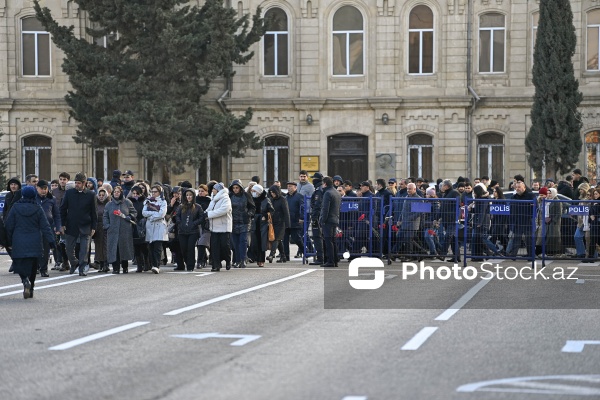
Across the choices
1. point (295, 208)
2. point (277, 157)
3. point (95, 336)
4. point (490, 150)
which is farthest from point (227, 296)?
point (490, 150)

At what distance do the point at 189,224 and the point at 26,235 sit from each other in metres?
5.78

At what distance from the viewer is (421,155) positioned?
149 ft

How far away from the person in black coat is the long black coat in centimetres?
422

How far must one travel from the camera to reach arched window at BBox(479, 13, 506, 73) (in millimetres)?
45062

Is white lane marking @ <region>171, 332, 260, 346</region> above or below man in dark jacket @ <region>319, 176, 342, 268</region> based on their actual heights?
below

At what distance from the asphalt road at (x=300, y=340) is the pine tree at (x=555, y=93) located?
2047 centimetres

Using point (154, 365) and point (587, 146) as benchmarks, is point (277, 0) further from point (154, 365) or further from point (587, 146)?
point (154, 365)

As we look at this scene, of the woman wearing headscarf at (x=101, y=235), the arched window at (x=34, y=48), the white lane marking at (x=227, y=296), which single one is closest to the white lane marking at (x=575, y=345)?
the white lane marking at (x=227, y=296)

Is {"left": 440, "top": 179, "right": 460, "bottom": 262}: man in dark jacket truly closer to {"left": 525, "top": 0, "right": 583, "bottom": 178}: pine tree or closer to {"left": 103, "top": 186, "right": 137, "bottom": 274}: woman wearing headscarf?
{"left": 103, "top": 186, "right": 137, "bottom": 274}: woman wearing headscarf

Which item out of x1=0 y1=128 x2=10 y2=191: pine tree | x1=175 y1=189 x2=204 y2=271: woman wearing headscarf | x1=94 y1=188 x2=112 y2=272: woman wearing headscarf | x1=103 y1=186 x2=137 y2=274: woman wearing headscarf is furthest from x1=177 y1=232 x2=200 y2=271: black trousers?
x1=0 y1=128 x2=10 y2=191: pine tree

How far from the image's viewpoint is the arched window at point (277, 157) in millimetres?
46125

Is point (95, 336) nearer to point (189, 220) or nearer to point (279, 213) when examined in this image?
point (189, 220)

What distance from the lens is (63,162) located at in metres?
46.7

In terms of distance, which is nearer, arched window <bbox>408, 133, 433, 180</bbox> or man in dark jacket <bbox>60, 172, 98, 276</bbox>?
man in dark jacket <bbox>60, 172, 98, 276</bbox>
